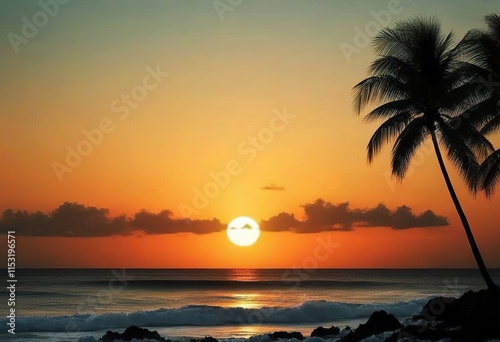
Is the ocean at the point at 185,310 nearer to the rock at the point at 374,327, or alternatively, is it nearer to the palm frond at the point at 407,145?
the rock at the point at 374,327

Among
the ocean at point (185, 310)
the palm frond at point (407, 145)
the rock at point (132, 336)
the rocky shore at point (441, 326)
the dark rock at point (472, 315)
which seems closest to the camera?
the dark rock at point (472, 315)

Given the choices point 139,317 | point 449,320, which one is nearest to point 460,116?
point 449,320

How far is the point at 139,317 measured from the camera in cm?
4416

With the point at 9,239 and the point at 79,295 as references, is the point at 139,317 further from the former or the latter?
the point at 79,295

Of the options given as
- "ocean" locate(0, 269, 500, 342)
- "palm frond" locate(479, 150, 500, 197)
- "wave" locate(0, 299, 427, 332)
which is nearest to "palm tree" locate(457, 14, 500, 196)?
Result: "palm frond" locate(479, 150, 500, 197)

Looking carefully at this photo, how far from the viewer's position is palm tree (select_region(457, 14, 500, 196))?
2400 centimetres

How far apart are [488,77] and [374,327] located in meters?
10.2

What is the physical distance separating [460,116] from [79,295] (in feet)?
174

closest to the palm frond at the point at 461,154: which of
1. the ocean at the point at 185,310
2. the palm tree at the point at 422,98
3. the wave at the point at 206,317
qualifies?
the palm tree at the point at 422,98

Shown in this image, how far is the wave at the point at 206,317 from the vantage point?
40219 mm

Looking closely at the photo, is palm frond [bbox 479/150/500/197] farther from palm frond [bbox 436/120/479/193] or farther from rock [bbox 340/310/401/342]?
rock [bbox 340/310/401/342]

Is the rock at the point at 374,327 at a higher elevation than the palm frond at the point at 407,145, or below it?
below

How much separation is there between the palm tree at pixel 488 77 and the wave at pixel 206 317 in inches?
892

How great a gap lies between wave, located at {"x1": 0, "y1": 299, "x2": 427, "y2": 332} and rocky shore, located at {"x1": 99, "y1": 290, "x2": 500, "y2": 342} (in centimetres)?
1281
